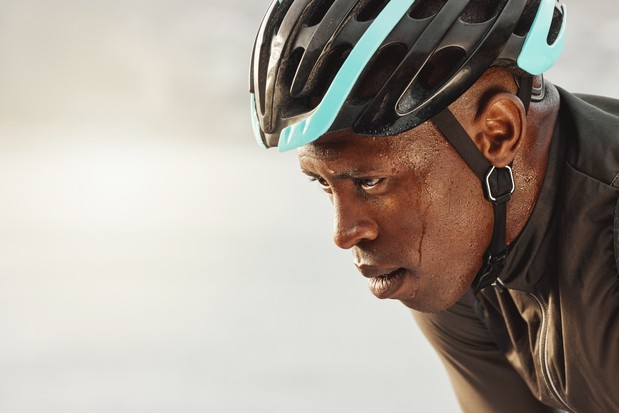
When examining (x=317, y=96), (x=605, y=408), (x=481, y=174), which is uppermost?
(x=317, y=96)

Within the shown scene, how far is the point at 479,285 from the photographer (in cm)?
107

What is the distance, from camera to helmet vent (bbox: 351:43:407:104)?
3.10 feet

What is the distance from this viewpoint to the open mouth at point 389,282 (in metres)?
1.02

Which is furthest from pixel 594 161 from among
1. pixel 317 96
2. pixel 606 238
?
pixel 317 96

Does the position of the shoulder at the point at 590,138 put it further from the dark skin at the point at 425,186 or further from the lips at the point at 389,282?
the lips at the point at 389,282

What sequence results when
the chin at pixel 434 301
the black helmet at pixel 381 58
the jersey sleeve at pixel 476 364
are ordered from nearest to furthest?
the black helmet at pixel 381 58
the chin at pixel 434 301
the jersey sleeve at pixel 476 364

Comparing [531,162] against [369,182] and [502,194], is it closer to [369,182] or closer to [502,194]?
[502,194]

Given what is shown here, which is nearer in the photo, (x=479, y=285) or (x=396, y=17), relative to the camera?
(x=396, y=17)

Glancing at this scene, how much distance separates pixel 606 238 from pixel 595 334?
10cm

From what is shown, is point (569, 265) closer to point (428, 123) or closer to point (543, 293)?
point (543, 293)

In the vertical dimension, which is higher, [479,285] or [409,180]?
[409,180]

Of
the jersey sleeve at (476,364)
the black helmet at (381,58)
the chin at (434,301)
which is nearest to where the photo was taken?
the black helmet at (381,58)

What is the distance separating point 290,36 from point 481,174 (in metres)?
0.23

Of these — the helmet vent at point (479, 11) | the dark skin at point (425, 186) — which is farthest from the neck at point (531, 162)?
the helmet vent at point (479, 11)
